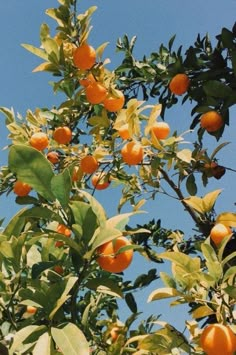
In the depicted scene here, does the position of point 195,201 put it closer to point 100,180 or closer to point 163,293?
point 163,293

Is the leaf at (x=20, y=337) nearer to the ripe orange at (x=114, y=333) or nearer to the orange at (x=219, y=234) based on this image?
the orange at (x=219, y=234)

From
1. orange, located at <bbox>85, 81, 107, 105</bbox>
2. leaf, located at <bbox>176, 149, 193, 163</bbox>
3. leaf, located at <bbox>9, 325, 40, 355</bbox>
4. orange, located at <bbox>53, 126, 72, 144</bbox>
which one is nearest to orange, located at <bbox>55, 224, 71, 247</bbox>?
leaf, located at <bbox>9, 325, 40, 355</bbox>

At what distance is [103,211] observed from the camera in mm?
1173

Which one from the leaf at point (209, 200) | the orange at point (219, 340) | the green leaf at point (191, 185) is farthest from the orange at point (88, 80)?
the orange at point (219, 340)

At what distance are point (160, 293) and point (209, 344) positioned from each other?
0.24m

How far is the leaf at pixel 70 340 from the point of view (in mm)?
968

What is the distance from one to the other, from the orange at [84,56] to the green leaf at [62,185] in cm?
105

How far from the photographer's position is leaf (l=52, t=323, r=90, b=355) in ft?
3.18

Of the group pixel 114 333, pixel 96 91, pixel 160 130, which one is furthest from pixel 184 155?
pixel 114 333

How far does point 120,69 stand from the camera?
2938 millimetres

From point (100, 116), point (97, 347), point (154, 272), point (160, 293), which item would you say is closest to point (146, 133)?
point (100, 116)

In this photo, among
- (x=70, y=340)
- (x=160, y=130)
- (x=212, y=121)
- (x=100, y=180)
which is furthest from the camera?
(x=100, y=180)

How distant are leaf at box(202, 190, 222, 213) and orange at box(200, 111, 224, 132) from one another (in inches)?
26.1

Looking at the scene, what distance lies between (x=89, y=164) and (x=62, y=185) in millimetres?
1142
